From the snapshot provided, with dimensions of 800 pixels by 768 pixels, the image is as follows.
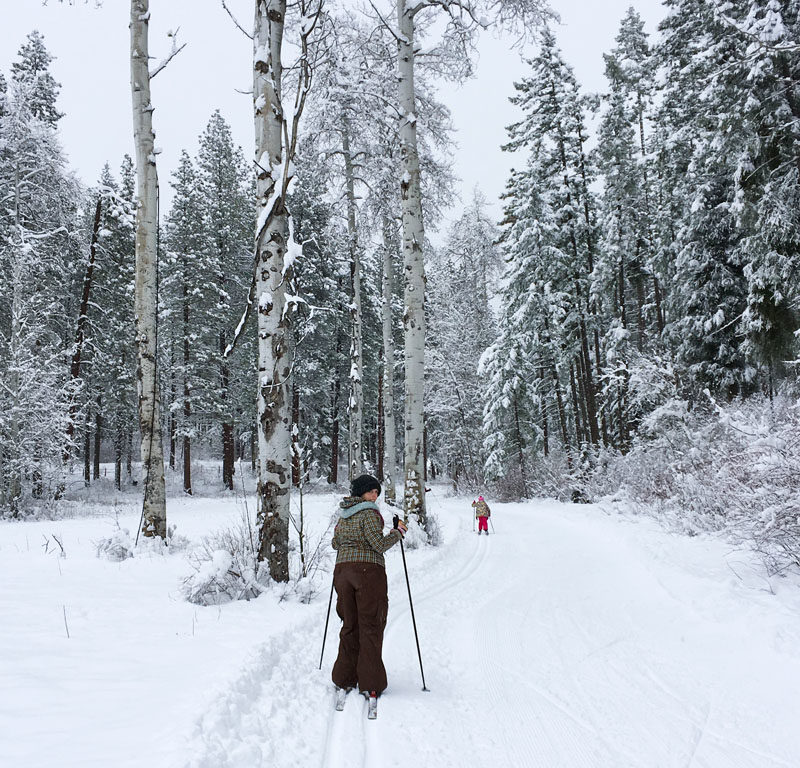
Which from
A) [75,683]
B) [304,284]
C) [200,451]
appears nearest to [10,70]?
[304,284]

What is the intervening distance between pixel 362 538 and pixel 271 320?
135 inches

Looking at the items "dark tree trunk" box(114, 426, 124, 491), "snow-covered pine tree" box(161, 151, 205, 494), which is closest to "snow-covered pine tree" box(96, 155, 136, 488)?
"dark tree trunk" box(114, 426, 124, 491)

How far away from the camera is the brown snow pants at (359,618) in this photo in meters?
4.34

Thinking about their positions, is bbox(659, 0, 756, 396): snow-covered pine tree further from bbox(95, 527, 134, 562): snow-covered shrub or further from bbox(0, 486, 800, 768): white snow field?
bbox(95, 527, 134, 562): snow-covered shrub

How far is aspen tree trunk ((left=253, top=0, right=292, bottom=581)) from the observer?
669 cm

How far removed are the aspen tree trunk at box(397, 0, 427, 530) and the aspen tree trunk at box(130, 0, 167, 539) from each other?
16.7ft

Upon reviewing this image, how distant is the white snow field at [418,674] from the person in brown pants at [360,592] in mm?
315

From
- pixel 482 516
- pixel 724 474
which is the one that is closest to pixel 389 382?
pixel 482 516

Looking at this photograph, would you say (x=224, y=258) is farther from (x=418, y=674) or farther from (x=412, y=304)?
(x=418, y=674)

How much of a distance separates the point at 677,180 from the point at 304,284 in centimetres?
1632

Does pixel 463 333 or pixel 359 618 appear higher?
pixel 463 333

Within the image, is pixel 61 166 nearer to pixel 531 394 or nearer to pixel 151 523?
pixel 151 523

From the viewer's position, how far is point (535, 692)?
14.5ft

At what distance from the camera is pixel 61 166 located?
1964 centimetres
